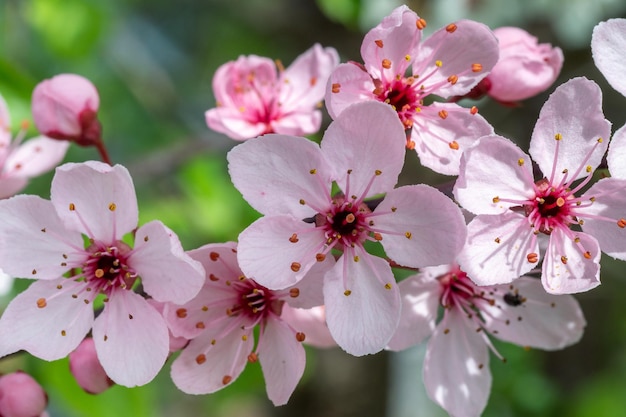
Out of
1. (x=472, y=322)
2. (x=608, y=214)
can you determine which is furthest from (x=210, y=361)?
(x=608, y=214)

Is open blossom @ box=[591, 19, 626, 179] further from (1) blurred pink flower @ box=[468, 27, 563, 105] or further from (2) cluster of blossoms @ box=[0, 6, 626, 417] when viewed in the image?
(1) blurred pink flower @ box=[468, 27, 563, 105]

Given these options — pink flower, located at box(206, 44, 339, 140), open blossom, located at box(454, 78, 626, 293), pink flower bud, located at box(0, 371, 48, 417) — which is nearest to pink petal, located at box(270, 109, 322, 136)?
pink flower, located at box(206, 44, 339, 140)

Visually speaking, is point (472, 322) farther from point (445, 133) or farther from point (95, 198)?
point (95, 198)

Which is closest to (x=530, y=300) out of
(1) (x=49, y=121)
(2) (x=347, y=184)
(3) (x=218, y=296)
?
(2) (x=347, y=184)

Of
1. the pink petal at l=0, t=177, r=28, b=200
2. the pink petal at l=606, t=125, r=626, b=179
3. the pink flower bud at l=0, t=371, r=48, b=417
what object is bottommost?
the pink flower bud at l=0, t=371, r=48, b=417

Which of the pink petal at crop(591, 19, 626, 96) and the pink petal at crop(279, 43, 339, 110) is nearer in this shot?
the pink petal at crop(591, 19, 626, 96)

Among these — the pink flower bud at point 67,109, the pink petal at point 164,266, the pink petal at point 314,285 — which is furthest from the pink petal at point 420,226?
the pink flower bud at point 67,109
